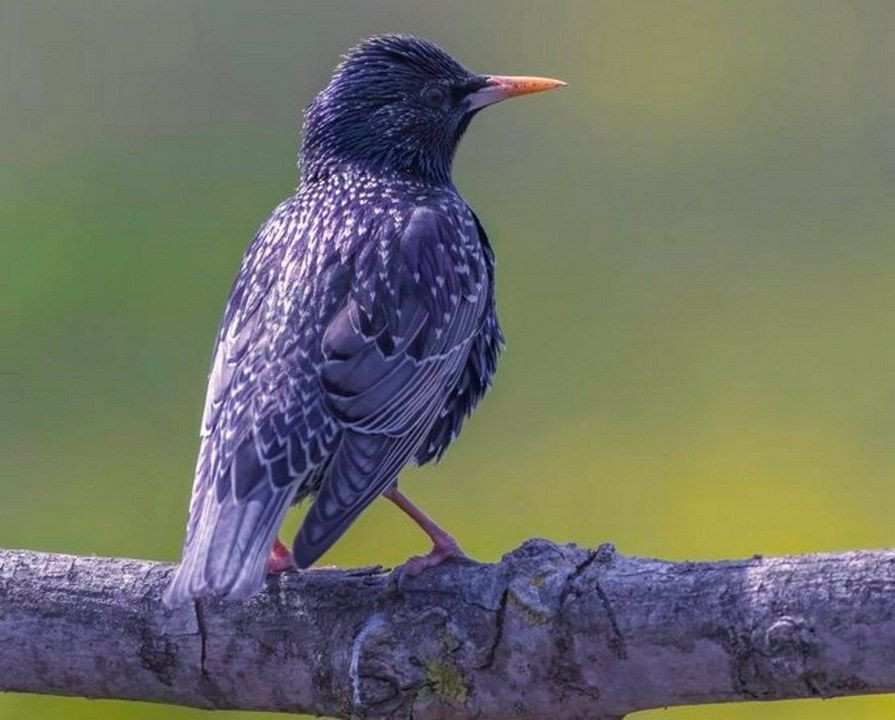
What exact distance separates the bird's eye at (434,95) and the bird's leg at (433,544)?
1.25 metres

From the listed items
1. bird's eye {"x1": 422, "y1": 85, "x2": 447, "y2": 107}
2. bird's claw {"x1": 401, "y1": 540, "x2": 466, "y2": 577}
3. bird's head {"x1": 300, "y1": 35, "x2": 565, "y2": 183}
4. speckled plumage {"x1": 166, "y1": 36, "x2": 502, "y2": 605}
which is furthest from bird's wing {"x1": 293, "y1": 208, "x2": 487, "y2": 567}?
bird's eye {"x1": 422, "y1": 85, "x2": 447, "y2": 107}

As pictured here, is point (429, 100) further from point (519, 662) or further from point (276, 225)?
point (519, 662)

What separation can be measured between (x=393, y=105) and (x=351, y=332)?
3.77 feet

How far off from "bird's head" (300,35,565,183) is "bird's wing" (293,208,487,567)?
1.43 ft

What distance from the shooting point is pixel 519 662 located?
394cm

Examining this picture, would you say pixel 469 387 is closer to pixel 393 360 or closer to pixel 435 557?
pixel 393 360

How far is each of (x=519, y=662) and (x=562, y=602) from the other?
0.15 metres

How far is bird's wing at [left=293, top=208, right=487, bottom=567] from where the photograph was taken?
14.3ft

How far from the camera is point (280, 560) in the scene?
468 centimetres

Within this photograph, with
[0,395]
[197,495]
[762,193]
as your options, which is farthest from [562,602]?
[762,193]

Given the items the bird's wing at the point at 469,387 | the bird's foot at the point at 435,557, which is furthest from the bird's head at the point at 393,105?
the bird's foot at the point at 435,557

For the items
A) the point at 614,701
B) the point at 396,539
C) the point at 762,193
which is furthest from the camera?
the point at 762,193

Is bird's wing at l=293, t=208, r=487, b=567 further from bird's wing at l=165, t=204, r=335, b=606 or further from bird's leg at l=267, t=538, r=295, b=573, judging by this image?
bird's leg at l=267, t=538, r=295, b=573

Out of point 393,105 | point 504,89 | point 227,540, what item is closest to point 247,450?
point 227,540
